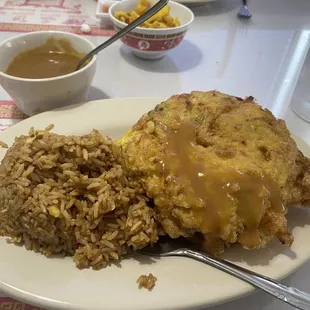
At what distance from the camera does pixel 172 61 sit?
2340 mm

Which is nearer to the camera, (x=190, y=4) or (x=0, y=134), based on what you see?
(x=0, y=134)

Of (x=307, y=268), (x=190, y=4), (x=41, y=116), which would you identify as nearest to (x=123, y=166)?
(x=41, y=116)

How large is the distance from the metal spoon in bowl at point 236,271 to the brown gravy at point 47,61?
0.92 meters

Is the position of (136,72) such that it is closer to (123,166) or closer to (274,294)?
(123,166)

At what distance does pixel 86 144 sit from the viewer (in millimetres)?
1257

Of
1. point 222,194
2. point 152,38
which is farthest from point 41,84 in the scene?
point 222,194

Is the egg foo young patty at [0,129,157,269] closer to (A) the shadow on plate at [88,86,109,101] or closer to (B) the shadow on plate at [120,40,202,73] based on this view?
(A) the shadow on plate at [88,86,109,101]

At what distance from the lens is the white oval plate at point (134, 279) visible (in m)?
1.04

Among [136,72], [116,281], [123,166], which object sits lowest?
[136,72]

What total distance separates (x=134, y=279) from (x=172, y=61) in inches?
58.9

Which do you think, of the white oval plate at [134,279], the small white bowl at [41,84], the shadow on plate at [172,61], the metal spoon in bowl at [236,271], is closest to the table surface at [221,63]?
the shadow on plate at [172,61]

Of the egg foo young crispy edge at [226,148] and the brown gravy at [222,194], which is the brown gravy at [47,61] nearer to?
the egg foo young crispy edge at [226,148]

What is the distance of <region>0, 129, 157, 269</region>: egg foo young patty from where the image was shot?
45.8 inches

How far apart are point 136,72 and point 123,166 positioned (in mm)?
1057
